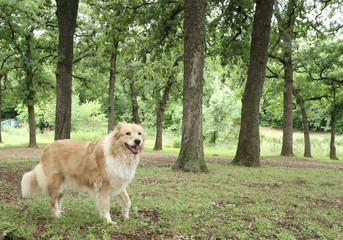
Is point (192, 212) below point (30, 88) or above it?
below

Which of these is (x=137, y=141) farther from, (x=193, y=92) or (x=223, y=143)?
(x=223, y=143)

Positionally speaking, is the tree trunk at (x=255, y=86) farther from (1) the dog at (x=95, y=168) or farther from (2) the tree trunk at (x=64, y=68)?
(1) the dog at (x=95, y=168)

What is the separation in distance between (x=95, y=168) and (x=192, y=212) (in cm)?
215

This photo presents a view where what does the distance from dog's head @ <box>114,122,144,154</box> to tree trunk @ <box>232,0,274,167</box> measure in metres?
8.08

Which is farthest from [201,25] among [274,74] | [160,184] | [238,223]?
[274,74]

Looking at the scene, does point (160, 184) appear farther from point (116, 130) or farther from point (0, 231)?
point (0, 231)

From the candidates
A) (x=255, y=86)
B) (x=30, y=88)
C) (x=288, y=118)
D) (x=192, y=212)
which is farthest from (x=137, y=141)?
(x=30, y=88)

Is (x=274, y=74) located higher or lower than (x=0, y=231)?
higher

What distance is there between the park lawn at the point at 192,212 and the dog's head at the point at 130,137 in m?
1.28

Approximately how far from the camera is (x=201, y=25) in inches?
386

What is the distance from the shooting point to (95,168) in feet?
15.3

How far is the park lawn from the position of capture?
4285 mm

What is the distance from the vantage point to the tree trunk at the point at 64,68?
9086mm

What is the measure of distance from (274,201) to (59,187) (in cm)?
485
